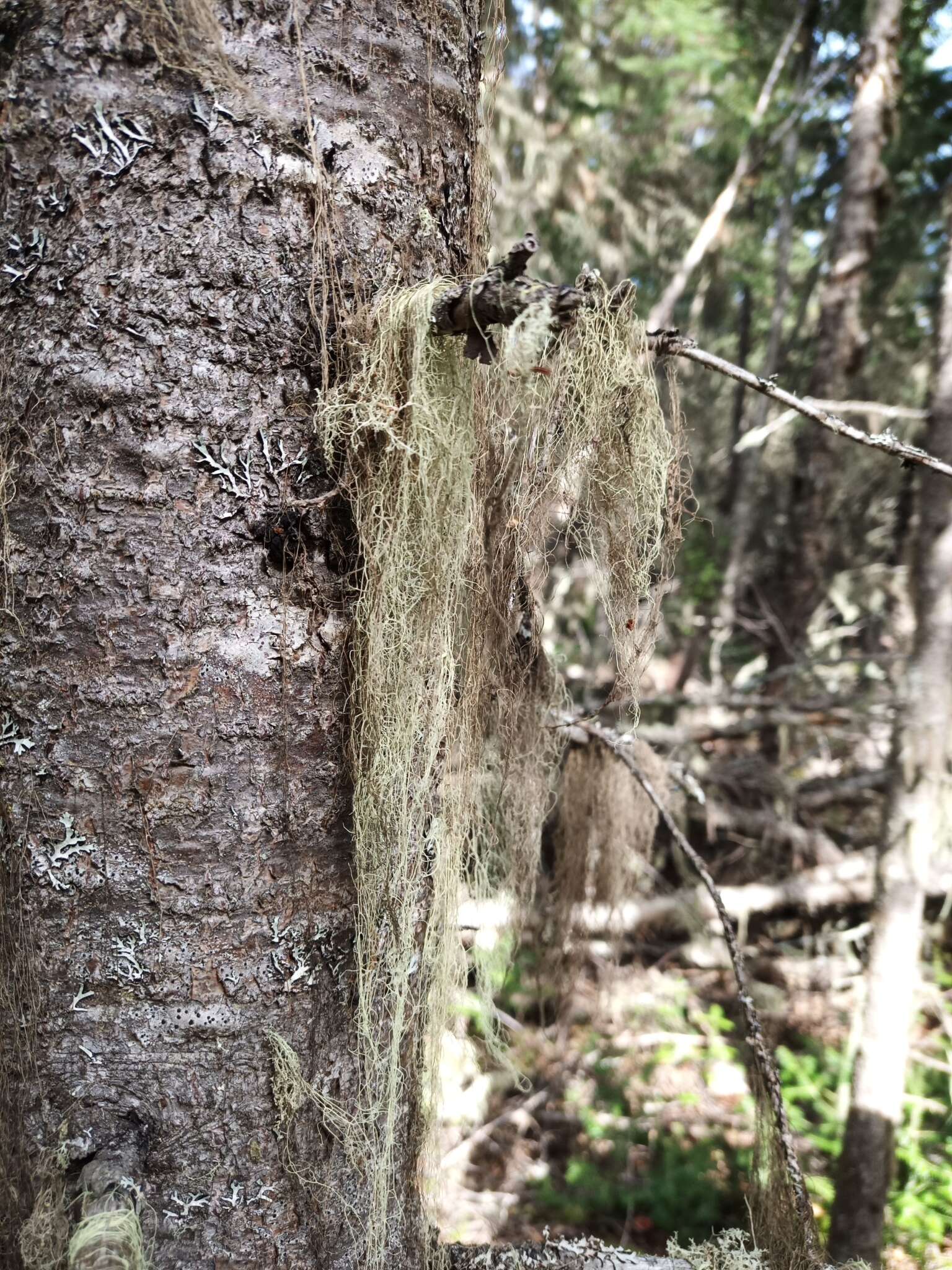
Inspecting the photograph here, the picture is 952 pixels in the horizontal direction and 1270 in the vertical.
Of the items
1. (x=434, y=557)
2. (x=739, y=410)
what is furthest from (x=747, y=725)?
(x=739, y=410)

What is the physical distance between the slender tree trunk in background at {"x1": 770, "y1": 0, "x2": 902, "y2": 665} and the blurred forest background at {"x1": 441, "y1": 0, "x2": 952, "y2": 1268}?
2 cm

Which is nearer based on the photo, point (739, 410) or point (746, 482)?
point (746, 482)

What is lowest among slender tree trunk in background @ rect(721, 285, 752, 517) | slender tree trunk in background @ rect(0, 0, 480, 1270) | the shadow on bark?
the shadow on bark

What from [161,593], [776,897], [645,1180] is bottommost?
[645,1180]

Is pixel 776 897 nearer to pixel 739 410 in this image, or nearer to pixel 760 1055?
pixel 760 1055

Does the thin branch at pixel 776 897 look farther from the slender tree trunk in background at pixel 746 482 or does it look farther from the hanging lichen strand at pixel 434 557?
the hanging lichen strand at pixel 434 557

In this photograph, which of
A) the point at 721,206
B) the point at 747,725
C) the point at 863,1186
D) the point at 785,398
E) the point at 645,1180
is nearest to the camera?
the point at 785,398

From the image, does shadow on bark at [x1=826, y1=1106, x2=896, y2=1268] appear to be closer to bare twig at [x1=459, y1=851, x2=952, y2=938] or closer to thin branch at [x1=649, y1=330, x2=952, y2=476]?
bare twig at [x1=459, y1=851, x2=952, y2=938]

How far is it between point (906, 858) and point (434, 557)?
2.84 meters

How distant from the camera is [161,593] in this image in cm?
95

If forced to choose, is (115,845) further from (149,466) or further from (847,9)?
(847,9)

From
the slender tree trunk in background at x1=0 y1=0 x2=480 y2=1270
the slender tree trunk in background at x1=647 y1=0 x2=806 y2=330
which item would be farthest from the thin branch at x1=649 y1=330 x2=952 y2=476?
the slender tree trunk in background at x1=647 y1=0 x2=806 y2=330

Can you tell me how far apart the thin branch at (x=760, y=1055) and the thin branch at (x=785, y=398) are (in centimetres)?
63

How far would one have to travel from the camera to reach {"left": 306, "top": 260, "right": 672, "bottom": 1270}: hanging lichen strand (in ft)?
3.36
